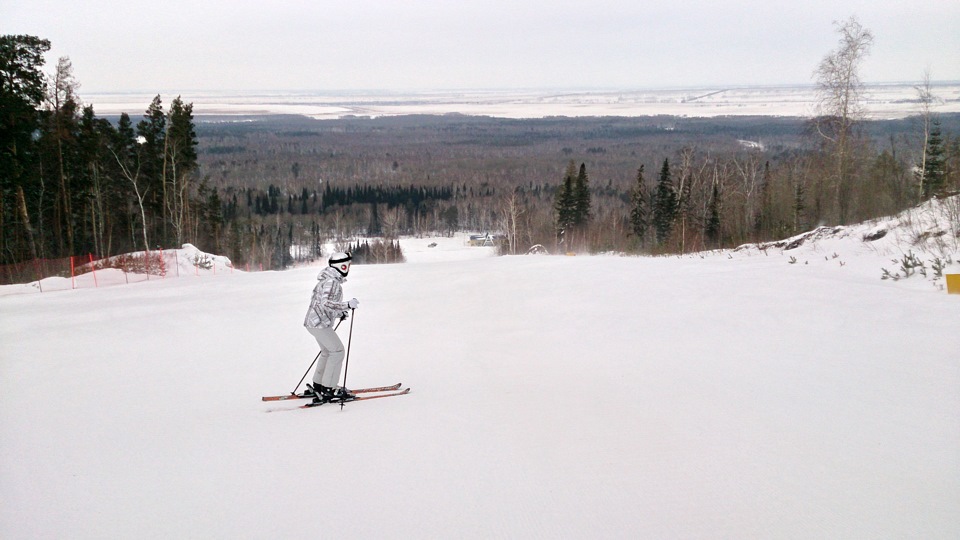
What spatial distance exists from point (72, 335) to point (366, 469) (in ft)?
29.0

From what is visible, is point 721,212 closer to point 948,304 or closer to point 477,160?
point 948,304

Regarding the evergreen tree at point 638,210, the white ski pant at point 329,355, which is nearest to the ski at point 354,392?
the white ski pant at point 329,355

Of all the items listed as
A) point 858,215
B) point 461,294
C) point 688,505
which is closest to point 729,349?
point 688,505

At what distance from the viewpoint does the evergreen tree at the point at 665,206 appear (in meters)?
58.9

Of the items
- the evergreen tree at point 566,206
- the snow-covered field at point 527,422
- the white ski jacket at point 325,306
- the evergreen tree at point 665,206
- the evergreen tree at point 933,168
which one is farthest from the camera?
the evergreen tree at point 566,206

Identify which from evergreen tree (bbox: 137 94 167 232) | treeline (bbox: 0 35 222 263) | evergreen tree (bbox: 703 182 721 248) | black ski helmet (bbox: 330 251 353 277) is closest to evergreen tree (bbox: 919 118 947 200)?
evergreen tree (bbox: 703 182 721 248)

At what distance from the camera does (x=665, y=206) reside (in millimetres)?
60188

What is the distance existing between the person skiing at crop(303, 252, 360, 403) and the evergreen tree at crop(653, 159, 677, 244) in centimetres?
5435

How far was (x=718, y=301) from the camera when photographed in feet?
35.3

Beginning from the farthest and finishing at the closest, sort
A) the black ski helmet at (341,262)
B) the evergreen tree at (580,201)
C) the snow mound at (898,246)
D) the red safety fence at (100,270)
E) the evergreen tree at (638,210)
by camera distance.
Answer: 1. the evergreen tree at (580,201)
2. the evergreen tree at (638,210)
3. the red safety fence at (100,270)
4. the snow mound at (898,246)
5. the black ski helmet at (341,262)

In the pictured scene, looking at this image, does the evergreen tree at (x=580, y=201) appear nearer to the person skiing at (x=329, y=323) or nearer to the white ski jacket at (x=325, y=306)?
the person skiing at (x=329, y=323)

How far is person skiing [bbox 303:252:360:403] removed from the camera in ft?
22.7

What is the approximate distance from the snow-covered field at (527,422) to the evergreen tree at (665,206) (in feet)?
159

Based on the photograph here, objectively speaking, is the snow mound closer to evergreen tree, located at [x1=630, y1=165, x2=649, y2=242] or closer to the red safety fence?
the red safety fence
